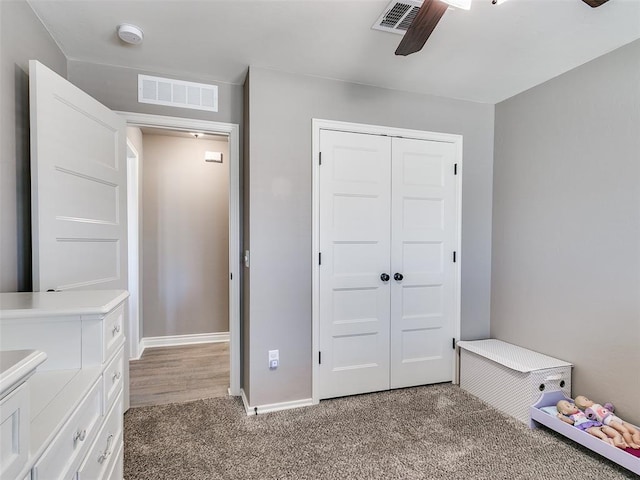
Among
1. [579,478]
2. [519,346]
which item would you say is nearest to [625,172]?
[519,346]

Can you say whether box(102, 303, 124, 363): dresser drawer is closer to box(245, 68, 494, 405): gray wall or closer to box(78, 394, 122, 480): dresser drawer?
box(78, 394, 122, 480): dresser drawer

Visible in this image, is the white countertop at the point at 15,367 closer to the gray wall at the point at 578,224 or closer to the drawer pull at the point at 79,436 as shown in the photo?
the drawer pull at the point at 79,436

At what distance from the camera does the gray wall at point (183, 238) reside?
376 centimetres

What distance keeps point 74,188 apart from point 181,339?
8.42 ft

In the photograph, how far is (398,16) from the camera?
1736mm

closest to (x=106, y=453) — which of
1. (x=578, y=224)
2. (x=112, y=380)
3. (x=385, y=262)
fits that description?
(x=112, y=380)

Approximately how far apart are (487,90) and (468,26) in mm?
977

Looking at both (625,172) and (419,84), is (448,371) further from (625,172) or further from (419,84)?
(419,84)

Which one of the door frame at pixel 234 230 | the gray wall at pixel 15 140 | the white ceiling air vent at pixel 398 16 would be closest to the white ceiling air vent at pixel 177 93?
the door frame at pixel 234 230

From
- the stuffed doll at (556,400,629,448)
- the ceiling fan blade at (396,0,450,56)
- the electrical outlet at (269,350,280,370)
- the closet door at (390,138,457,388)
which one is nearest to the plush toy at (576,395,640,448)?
the stuffed doll at (556,400,629,448)

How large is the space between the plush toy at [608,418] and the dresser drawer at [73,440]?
2594 mm

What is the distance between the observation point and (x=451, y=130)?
2797 mm

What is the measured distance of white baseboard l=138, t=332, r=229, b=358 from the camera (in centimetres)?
376

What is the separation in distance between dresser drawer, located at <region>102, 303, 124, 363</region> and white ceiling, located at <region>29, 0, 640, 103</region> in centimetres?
159
